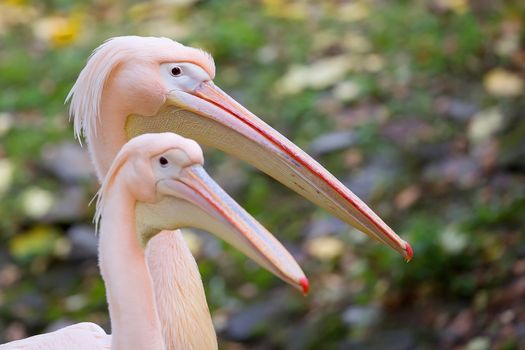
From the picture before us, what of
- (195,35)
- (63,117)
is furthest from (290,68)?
(63,117)

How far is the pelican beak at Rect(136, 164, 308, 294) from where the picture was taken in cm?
287

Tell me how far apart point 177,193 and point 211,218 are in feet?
0.36

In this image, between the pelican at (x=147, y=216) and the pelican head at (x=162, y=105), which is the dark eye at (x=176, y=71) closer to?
the pelican head at (x=162, y=105)

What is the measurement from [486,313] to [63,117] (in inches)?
124

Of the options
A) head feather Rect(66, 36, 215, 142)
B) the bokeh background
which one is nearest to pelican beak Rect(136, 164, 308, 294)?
head feather Rect(66, 36, 215, 142)

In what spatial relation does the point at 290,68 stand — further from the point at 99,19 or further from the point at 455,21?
the point at 99,19

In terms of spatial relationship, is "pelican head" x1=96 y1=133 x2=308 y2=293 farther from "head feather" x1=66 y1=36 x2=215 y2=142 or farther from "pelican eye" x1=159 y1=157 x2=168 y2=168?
"head feather" x1=66 y1=36 x2=215 y2=142

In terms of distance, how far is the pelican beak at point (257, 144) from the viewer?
348cm

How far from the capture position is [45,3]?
28.1 ft

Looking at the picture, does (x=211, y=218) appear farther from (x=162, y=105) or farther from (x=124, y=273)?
(x=162, y=105)

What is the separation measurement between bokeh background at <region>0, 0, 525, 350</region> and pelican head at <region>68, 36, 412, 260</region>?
1.84 metres

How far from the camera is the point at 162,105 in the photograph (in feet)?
12.2

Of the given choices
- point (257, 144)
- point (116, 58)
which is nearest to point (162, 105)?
point (116, 58)

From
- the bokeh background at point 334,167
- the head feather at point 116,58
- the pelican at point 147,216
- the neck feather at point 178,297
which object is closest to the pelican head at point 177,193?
the pelican at point 147,216
